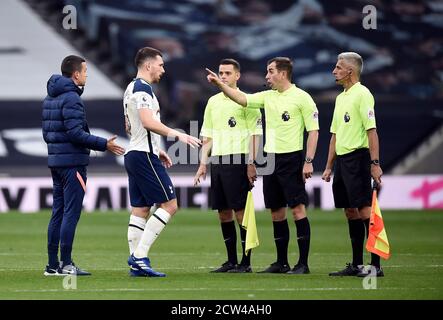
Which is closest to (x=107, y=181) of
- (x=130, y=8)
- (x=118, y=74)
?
(x=118, y=74)

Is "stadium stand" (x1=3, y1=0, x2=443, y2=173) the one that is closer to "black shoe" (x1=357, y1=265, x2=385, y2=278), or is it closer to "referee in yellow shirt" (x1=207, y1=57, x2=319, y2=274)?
"referee in yellow shirt" (x1=207, y1=57, x2=319, y2=274)

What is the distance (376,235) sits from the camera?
11641mm

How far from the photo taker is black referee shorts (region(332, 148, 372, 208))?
11.9 meters

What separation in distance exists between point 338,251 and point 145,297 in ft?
21.3

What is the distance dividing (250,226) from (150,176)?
59.9 inches

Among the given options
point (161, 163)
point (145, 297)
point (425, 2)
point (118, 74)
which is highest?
point (425, 2)

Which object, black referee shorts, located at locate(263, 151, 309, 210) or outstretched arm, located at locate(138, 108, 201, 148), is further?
black referee shorts, located at locate(263, 151, 309, 210)

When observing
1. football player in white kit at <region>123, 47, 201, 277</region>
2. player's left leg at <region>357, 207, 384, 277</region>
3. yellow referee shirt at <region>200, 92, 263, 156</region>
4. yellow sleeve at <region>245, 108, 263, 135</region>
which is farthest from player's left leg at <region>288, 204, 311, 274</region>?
football player in white kit at <region>123, 47, 201, 277</region>

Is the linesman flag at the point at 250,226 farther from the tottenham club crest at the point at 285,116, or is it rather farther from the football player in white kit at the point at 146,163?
the football player in white kit at the point at 146,163

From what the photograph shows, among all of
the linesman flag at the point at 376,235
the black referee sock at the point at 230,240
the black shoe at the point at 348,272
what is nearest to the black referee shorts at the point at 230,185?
the black referee sock at the point at 230,240

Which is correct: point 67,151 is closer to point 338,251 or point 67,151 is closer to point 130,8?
point 338,251

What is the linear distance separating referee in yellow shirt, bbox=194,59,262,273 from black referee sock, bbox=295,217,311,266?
2.52 ft

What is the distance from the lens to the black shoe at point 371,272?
11719 millimetres

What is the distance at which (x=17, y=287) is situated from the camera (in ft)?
35.2
